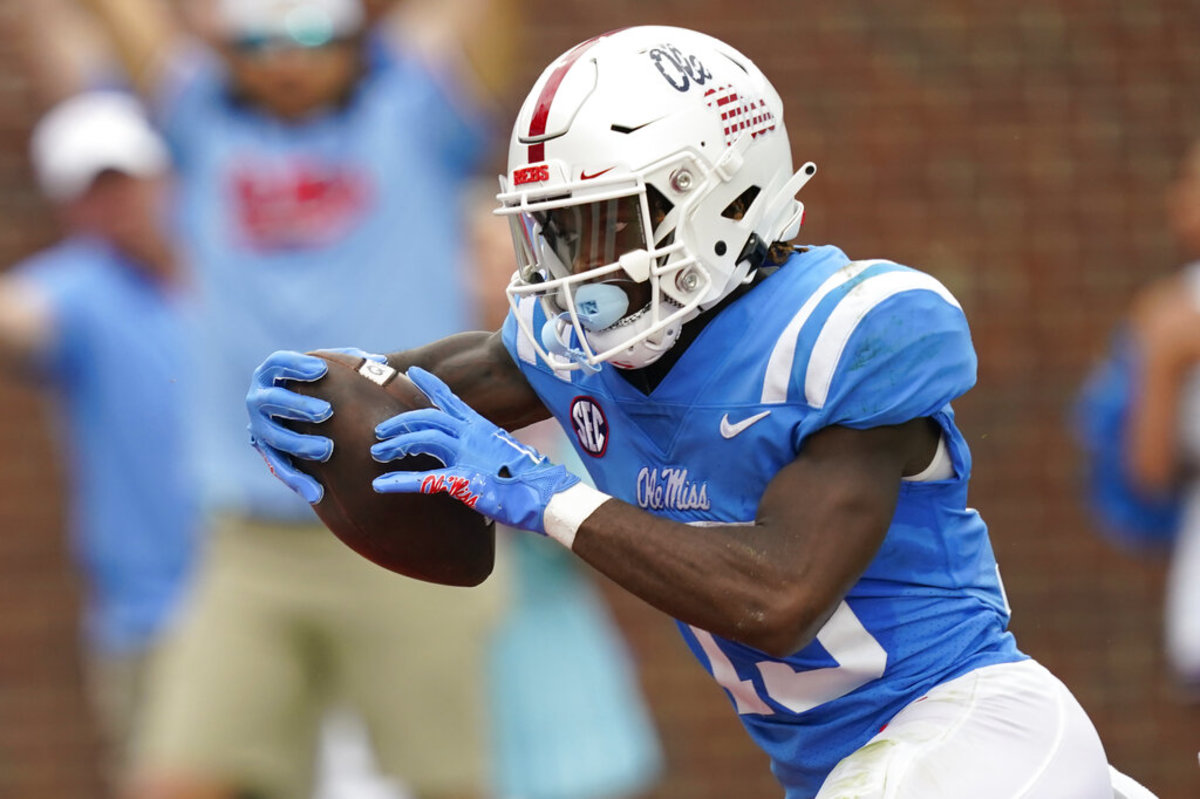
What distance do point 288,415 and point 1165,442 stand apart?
2793 millimetres

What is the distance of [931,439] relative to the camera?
9.39 feet

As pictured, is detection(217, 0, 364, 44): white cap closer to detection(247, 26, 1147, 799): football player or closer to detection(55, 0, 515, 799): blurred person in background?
detection(55, 0, 515, 799): blurred person in background

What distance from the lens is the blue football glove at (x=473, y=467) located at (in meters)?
2.68

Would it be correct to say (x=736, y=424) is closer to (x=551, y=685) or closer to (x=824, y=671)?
(x=824, y=671)

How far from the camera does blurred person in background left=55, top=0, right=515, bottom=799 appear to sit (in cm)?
484

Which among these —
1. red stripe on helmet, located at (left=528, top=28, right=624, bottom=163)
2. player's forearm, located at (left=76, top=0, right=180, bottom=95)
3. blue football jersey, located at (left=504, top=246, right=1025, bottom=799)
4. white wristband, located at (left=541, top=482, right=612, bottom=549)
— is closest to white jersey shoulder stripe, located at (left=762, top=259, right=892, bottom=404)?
blue football jersey, located at (left=504, top=246, right=1025, bottom=799)

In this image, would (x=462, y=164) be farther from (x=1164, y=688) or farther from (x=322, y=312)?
(x=1164, y=688)

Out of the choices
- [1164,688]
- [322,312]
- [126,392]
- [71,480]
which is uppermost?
[322,312]

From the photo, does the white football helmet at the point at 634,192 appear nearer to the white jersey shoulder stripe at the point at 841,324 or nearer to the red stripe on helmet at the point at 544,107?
the red stripe on helmet at the point at 544,107

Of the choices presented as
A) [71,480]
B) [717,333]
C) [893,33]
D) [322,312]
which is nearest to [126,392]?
[71,480]

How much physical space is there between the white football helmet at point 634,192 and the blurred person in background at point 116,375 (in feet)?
10.2

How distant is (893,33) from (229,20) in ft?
7.60

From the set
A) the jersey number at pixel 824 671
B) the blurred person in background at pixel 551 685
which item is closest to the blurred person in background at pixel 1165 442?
the blurred person in background at pixel 551 685

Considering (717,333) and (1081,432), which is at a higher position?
(717,333)
